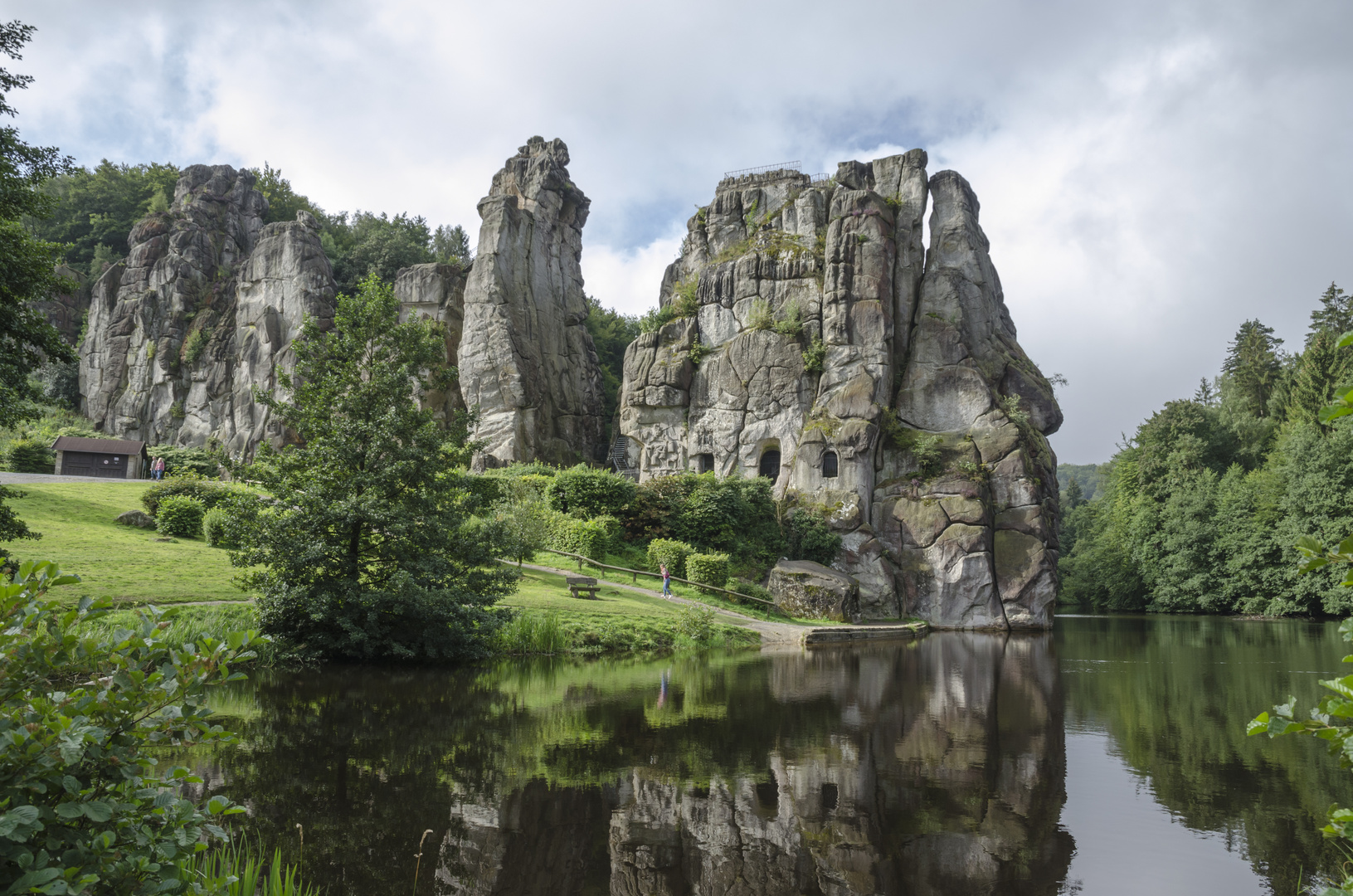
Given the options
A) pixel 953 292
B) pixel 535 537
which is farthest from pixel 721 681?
pixel 953 292

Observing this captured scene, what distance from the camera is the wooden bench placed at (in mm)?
23750

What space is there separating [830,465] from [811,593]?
32.5ft

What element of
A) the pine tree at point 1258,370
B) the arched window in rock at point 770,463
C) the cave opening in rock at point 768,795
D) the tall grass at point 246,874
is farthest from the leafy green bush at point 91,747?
the pine tree at point 1258,370

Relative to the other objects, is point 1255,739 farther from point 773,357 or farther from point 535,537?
point 773,357

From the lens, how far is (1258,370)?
177 feet

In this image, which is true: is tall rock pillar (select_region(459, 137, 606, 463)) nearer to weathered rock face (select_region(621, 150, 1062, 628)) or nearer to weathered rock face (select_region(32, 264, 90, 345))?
weathered rock face (select_region(621, 150, 1062, 628))

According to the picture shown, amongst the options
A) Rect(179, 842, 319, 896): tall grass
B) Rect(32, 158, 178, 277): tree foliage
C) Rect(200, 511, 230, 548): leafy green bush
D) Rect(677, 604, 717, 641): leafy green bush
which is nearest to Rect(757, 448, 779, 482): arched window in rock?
Rect(677, 604, 717, 641): leafy green bush

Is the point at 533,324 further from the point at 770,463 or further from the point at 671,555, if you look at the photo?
the point at 671,555

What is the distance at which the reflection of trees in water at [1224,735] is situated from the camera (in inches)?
284

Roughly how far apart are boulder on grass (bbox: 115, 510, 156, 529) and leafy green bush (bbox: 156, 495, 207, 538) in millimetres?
503

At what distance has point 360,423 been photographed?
14.9 m

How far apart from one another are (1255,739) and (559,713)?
10.4m

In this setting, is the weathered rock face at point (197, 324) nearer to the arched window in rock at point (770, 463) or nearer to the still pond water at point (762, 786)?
the arched window in rock at point (770, 463)

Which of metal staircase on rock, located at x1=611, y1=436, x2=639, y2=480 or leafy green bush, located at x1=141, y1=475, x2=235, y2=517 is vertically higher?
metal staircase on rock, located at x1=611, y1=436, x2=639, y2=480
